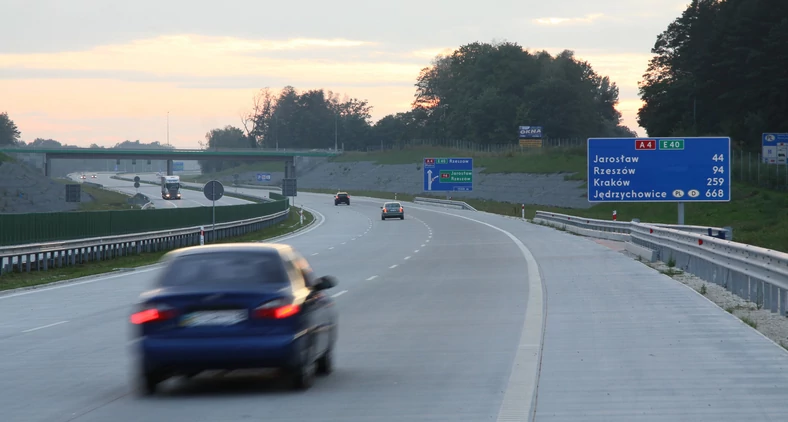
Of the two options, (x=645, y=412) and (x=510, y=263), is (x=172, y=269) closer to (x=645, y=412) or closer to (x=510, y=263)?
(x=645, y=412)

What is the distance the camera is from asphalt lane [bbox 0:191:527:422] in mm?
9352

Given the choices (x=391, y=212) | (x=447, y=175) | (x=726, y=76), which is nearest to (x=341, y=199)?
(x=447, y=175)

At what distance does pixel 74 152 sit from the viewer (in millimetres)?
144625

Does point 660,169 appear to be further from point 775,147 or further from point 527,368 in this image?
point 527,368

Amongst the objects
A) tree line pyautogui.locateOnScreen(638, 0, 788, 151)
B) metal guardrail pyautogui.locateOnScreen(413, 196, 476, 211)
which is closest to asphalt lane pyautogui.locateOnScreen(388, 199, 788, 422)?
tree line pyautogui.locateOnScreen(638, 0, 788, 151)

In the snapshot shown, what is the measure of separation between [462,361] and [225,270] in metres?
3.07

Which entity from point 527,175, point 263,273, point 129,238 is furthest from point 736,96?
point 263,273

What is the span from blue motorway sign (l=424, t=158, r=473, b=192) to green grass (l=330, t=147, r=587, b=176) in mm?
9859

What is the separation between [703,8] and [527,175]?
78.3 feet

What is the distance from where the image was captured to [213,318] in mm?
9906

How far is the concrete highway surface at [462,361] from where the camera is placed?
916 centimetres

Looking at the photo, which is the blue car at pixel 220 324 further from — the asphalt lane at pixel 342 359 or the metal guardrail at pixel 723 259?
the metal guardrail at pixel 723 259

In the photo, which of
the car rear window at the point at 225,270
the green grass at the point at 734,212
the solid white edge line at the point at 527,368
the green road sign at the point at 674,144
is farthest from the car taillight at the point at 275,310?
the green grass at the point at 734,212

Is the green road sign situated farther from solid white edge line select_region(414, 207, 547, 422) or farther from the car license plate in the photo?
Answer: the car license plate
